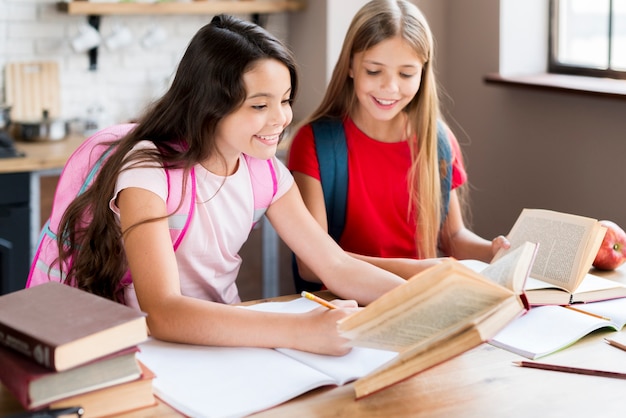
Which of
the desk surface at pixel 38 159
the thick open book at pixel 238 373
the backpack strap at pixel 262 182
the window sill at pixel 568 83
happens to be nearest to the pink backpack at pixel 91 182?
the backpack strap at pixel 262 182

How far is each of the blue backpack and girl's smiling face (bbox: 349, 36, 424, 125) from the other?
0.37ft

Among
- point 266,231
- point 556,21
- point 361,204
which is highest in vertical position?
point 556,21

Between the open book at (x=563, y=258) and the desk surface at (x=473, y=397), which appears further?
the open book at (x=563, y=258)

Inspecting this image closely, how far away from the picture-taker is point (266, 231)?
3447mm

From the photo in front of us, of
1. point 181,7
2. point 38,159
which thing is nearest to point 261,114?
point 38,159

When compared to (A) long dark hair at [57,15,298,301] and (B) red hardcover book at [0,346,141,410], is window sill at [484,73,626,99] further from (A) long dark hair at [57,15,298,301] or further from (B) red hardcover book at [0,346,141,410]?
(B) red hardcover book at [0,346,141,410]

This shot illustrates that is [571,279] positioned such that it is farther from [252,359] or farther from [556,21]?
[556,21]

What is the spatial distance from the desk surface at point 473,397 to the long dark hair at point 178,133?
43cm

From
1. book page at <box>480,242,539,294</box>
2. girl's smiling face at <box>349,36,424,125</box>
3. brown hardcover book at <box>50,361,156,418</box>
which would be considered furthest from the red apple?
brown hardcover book at <box>50,361,156,418</box>

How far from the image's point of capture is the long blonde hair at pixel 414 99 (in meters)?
2.10

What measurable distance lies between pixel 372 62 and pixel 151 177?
74cm

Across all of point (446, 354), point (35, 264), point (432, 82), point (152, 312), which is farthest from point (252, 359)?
point (432, 82)

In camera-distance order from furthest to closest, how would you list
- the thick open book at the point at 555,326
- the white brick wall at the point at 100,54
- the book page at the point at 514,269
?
the white brick wall at the point at 100,54 → the thick open book at the point at 555,326 → the book page at the point at 514,269

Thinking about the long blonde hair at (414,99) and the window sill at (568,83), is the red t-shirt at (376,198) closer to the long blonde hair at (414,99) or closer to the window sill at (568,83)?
the long blonde hair at (414,99)
